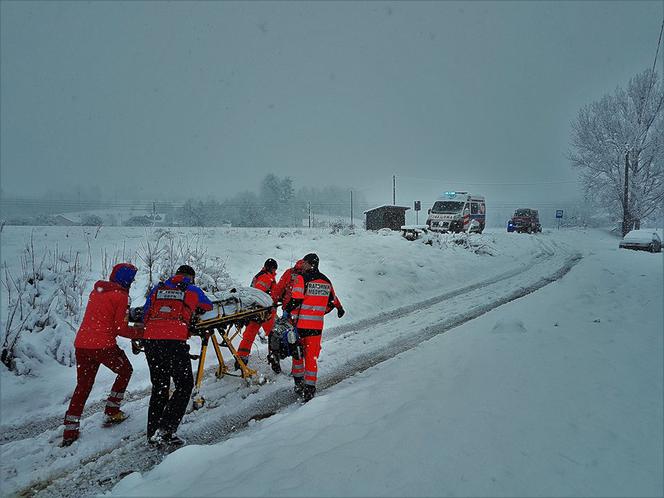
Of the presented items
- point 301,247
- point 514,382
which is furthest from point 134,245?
point 514,382

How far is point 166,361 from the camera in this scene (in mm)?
4051

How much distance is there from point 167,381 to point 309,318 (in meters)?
1.87

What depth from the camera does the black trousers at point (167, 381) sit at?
399 centimetres

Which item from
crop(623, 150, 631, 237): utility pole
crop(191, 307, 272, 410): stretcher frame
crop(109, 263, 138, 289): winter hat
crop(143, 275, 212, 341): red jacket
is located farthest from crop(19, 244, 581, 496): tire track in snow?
crop(623, 150, 631, 237): utility pole

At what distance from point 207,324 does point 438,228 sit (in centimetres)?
2242

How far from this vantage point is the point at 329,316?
9156mm

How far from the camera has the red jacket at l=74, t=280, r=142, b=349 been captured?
13.9ft

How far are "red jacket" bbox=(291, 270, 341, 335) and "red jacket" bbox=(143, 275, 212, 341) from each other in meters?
1.38

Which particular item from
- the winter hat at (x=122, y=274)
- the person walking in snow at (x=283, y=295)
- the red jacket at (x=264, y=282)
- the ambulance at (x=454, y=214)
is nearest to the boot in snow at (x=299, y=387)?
the person walking in snow at (x=283, y=295)

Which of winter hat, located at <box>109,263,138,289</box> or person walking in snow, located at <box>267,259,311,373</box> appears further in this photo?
person walking in snow, located at <box>267,259,311,373</box>

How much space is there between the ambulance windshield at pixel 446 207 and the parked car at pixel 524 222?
31.9ft

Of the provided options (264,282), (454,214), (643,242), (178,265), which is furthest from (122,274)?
(643,242)

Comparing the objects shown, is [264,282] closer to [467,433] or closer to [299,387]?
[299,387]

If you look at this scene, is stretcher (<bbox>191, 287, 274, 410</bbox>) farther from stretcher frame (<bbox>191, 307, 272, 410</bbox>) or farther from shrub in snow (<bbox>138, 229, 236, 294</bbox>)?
shrub in snow (<bbox>138, 229, 236, 294</bbox>)
